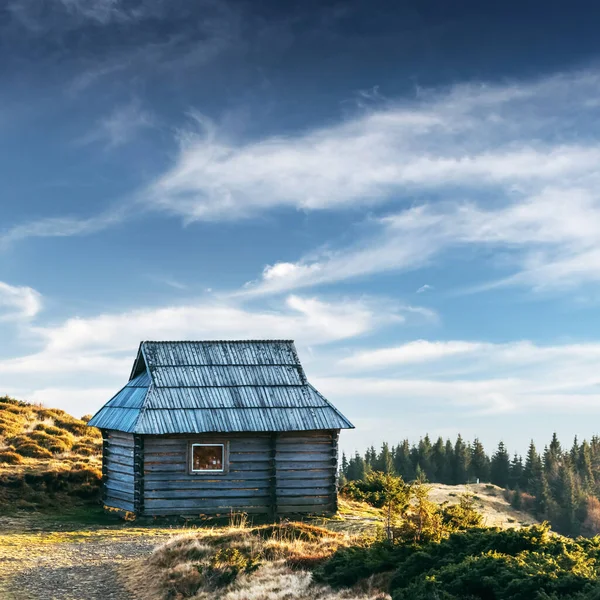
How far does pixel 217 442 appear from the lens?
2555 cm

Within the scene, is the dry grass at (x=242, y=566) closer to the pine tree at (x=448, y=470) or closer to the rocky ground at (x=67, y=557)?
the rocky ground at (x=67, y=557)

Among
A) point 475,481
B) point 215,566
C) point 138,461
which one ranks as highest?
point 138,461

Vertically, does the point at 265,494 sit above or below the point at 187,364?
below

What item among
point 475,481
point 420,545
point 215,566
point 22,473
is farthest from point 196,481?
point 475,481

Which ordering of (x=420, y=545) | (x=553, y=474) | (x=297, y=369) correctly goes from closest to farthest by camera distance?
(x=420, y=545)
(x=297, y=369)
(x=553, y=474)

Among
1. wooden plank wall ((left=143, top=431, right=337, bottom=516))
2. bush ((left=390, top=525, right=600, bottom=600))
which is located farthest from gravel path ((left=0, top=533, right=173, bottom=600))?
bush ((left=390, top=525, right=600, bottom=600))

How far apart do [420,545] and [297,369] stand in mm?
15518

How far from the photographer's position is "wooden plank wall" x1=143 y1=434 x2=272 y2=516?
24.9 metres

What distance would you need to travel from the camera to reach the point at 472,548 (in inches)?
483

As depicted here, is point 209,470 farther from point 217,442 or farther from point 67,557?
point 67,557

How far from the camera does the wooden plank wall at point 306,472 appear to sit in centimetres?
2595

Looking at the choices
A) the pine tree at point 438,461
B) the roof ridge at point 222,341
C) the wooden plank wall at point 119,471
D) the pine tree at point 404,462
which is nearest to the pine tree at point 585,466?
the pine tree at point 438,461

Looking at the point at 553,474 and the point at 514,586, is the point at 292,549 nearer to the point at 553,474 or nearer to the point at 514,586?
the point at 514,586

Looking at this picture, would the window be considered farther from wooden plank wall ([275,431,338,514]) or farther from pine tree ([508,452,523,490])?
pine tree ([508,452,523,490])
